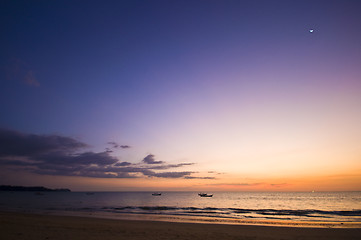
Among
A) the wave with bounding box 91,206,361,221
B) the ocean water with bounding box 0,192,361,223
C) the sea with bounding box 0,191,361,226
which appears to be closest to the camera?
the sea with bounding box 0,191,361,226

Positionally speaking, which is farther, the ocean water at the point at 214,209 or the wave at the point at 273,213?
the wave at the point at 273,213

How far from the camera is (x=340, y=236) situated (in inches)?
692

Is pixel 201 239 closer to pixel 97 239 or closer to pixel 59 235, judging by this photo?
pixel 97 239

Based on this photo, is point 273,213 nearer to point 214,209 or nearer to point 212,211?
point 212,211

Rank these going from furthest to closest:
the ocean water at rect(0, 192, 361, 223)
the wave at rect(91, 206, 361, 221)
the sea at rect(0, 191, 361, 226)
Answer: the wave at rect(91, 206, 361, 221), the ocean water at rect(0, 192, 361, 223), the sea at rect(0, 191, 361, 226)

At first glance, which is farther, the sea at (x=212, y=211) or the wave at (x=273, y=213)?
the wave at (x=273, y=213)

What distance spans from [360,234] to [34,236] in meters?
24.4

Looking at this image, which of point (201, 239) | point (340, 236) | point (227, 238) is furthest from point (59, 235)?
point (340, 236)

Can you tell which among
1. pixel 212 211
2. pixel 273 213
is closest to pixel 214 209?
pixel 212 211

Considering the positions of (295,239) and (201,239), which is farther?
(295,239)

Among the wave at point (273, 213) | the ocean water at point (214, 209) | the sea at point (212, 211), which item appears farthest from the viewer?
the wave at point (273, 213)

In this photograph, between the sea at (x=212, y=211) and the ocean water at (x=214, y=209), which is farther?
the ocean water at (x=214, y=209)

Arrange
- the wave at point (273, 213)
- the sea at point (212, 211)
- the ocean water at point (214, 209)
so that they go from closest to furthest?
the sea at point (212, 211) < the ocean water at point (214, 209) < the wave at point (273, 213)

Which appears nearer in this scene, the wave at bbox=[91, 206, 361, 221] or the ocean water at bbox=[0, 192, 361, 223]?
the ocean water at bbox=[0, 192, 361, 223]
